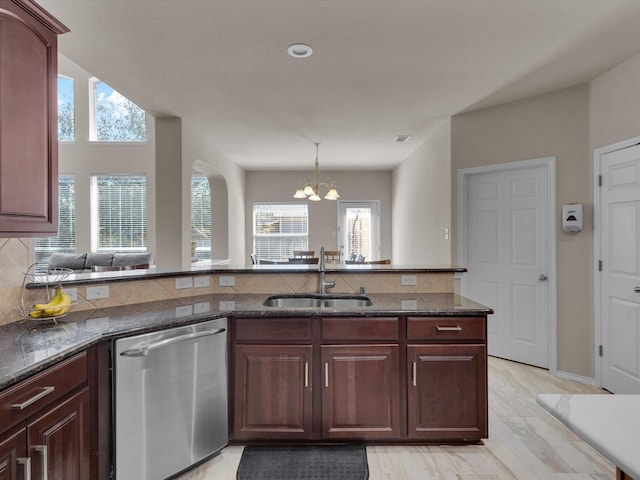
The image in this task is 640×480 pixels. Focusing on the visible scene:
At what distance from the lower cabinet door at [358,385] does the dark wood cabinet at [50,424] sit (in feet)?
3.85

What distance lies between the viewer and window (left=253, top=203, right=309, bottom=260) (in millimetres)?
7867

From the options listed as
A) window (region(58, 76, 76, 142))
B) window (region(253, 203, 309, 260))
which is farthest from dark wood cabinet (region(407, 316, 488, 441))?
window (region(58, 76, 76, 142))

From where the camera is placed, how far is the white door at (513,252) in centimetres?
351

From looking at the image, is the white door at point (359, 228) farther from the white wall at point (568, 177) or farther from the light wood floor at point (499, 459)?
the light wood floor at point (499, 459)

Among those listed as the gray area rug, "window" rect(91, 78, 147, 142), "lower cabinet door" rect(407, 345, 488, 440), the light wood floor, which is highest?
"window" rect(91, 78, 147, 142)

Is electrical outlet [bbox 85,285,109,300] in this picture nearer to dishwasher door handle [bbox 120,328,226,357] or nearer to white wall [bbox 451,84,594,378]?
dishwasher door handle [bbox 120,328,226,357]

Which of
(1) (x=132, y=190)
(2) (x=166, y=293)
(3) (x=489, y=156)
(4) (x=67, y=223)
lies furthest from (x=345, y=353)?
(4) (x=67, y=223)

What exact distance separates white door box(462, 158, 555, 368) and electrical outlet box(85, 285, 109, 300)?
131 inches

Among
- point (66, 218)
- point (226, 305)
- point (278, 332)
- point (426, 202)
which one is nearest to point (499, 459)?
point (278, 332)

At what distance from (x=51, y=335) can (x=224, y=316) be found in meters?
0.79

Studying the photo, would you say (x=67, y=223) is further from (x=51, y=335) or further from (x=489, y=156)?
(x=489, y=156)

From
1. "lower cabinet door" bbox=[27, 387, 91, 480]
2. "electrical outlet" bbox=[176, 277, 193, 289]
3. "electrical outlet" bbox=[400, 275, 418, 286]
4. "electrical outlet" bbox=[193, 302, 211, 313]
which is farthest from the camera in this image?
"electrical outlet" bbox=[400, 275, 418, 286]

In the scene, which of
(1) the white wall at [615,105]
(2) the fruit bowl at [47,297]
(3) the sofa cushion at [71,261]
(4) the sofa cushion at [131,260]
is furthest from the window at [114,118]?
(1) the white wall at [615,105]

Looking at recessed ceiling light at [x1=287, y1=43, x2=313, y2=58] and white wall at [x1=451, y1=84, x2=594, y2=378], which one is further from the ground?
recessed ceiling light at [x1=287, y1=43, x2=313, y2=58]
